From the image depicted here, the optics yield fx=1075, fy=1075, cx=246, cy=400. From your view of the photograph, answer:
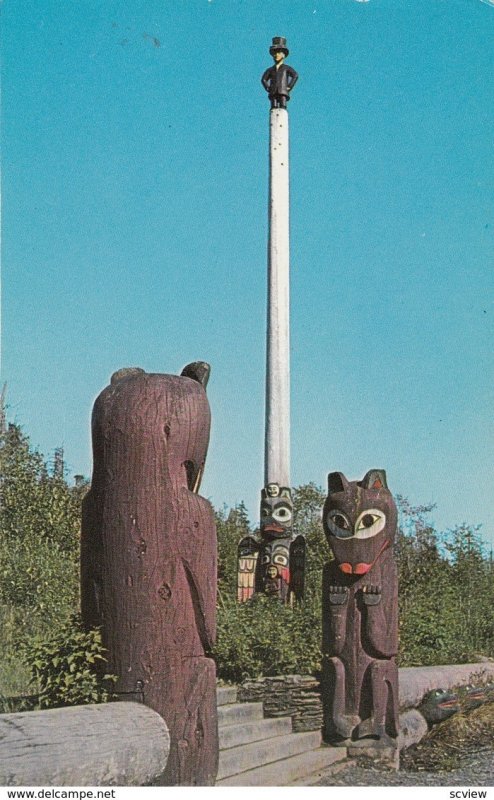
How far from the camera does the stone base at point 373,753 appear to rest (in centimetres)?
872

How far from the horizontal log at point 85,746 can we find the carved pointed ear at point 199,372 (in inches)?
75.6

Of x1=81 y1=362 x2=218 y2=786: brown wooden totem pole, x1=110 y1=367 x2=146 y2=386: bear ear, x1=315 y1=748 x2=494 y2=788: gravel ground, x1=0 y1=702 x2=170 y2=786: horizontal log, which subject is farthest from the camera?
x1=315 y1=748 x2=494 y2=788: gravel ground

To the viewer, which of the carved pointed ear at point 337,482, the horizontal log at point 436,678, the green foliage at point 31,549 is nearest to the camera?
the carved pointed ear at point 337,482

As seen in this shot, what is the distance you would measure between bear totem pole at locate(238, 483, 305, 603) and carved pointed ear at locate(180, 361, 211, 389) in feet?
23.8

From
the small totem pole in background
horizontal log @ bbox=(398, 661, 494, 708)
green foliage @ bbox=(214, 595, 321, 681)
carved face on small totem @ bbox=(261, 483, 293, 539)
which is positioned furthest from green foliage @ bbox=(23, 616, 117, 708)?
carved face on small totem @ bbox=(261, 483, 293, 539)

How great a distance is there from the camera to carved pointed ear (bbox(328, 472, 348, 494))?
9.11 metres

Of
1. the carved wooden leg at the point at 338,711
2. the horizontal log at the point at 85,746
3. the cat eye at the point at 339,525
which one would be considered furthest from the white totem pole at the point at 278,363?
the horizontal log at the point at 85,746

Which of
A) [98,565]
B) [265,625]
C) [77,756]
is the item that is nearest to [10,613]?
[265,625]

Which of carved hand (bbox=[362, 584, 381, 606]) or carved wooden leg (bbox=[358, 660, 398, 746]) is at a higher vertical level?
carved hand (bbox=[362, 584, 381, 606])

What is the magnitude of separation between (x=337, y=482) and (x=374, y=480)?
32 cm

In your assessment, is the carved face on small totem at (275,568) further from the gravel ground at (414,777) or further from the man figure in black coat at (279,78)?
the man figure in black coat at (279,78)

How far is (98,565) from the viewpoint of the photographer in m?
5.98

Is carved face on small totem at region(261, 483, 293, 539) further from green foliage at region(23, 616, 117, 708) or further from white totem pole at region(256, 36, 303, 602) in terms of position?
green foliage at region(23, 616, 117, 708)

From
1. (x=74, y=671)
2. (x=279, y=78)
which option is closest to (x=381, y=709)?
(x=74, y=671)
